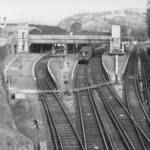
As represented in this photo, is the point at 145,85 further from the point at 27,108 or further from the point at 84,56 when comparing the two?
the point at 84,56

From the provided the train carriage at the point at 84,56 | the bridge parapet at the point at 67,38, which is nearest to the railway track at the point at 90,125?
the train carriage at the point at 84,56

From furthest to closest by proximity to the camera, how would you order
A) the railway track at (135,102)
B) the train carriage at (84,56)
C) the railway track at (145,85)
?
the train carriage at (84,56), the railway track at (145,85), the railway track at (135,102)

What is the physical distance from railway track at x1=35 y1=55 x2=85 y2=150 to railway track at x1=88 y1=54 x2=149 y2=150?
301 centimetres

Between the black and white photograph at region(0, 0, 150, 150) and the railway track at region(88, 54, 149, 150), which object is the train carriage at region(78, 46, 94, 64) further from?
the railway track at region(88, 54, 149, 150)

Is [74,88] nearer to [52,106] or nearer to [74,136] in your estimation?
[52,106]

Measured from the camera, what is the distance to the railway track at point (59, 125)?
57.3 feet

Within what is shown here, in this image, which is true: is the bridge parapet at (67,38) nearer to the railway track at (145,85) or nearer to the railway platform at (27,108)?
the railway track at (145,85)

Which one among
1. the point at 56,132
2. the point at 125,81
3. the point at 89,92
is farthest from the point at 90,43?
the point at 56,132

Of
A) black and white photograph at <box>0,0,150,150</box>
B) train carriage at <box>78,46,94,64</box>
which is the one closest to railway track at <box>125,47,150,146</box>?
black and white photograph at <box>0,0,150,150</box>

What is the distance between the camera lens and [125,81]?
1364 inches

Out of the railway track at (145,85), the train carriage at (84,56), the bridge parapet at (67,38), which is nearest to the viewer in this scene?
the railway track at (145,85)

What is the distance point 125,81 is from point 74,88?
249 inches

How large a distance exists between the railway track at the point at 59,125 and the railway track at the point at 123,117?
3007mm

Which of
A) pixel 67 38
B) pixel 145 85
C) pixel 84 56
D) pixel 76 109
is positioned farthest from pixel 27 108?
pixel 67 38
